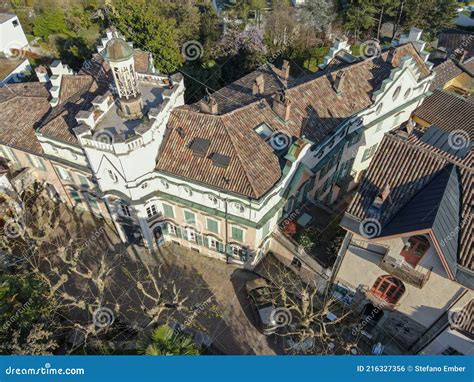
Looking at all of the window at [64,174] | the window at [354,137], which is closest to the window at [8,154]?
the window at [64,174]

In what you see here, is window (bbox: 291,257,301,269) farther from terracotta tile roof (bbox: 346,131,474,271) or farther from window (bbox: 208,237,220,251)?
terracotta tile roof (bbox: 346,131,474,271)

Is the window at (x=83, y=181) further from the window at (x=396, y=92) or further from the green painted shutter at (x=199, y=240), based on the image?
the window at (x=396, y=92)

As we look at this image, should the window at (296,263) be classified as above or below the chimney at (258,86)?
below

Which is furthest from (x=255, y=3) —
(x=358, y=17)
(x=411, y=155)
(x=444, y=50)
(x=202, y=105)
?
(x=411, y=155)

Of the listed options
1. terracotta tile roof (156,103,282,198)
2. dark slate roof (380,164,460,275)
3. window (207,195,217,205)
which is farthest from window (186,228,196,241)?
dark slate roof (380,164,460,275)

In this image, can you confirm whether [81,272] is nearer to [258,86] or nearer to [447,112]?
[258,86]

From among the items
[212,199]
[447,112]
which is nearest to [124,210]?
[212,199]
